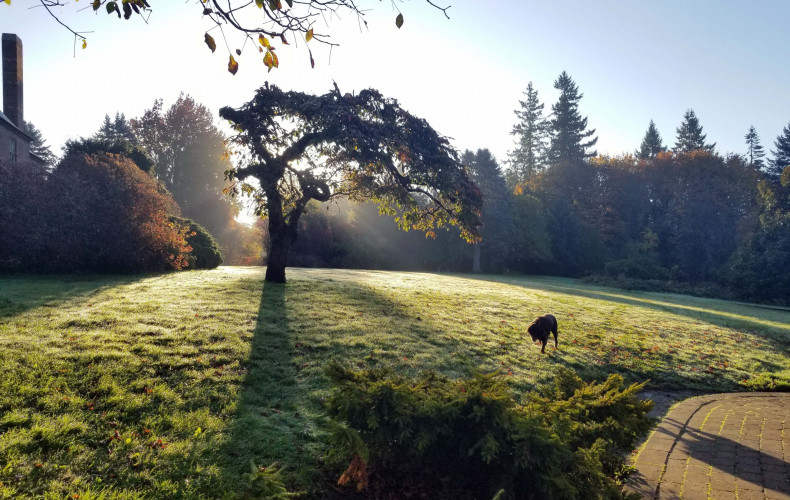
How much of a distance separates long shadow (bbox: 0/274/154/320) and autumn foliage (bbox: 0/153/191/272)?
79cm

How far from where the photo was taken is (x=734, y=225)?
44594 millimetres

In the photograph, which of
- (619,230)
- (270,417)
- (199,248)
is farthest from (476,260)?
(270,417)

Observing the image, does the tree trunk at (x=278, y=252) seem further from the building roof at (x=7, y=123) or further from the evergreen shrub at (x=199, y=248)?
the building roof at (x=7, y=123)

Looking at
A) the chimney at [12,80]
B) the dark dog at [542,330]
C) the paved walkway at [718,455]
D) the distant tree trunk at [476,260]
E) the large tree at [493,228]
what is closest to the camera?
the paved walkway at [718,455]

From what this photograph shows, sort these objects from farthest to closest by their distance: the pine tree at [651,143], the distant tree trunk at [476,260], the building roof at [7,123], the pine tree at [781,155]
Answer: the pine tree at [651,143], the pine tree at [781,155], the distant tree trunk at [476,260], the building roof at [7,123]

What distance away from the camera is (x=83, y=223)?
14.9 meters

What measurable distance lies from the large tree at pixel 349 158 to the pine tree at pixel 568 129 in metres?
55.7

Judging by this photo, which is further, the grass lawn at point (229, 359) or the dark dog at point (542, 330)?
the dark dog at point (542, 330)

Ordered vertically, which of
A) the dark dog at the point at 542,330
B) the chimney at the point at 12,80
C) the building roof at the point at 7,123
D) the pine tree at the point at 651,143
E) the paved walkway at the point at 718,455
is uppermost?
the pine tree at the point at 651,143

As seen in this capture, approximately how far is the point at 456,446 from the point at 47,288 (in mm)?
12290

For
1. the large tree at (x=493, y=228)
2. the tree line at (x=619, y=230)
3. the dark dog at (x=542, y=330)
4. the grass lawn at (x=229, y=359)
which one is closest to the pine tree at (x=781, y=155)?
the tree line at (x=619, y=230)

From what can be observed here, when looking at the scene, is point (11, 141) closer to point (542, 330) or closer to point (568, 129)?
point (542, 330)

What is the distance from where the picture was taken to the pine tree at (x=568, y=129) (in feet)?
209

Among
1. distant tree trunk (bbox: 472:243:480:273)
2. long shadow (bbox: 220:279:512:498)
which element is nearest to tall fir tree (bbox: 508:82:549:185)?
distant tree trunk (bbox: 472:243:480:273)
